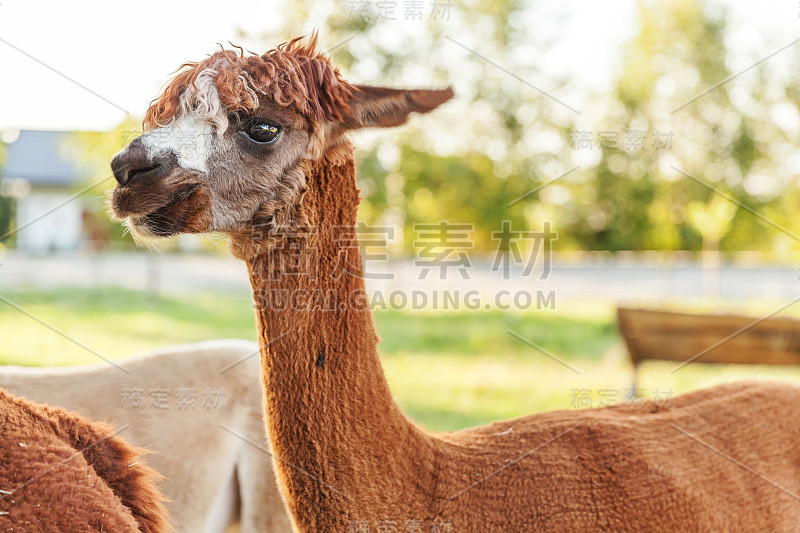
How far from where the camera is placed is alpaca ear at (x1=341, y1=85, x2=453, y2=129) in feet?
6.48

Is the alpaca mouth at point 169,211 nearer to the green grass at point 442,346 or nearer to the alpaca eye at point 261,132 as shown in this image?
the alpaca eye at point 261,132

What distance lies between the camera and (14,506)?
5.28ft

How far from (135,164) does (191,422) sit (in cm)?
153

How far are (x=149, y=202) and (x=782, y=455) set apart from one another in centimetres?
245

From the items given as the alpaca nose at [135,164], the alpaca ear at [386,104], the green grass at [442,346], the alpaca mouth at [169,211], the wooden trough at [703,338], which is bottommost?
the green grass at [442,346]

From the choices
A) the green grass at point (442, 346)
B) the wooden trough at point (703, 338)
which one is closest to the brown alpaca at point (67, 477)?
the green grass at point (442, 346)

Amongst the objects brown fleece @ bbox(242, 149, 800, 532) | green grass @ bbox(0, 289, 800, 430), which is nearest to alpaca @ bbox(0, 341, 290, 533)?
brown fleece @ bbox(242, 149, 800, 532)

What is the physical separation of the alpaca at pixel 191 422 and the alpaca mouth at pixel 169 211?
4.36ft

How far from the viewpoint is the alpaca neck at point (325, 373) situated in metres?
1.94

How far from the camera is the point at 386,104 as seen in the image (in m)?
2.01

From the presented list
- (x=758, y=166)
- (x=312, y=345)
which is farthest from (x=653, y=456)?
(x=758, y=166)

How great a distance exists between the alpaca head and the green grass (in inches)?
134

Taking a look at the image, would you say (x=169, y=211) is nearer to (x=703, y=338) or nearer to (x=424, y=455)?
(x=424, y=455)

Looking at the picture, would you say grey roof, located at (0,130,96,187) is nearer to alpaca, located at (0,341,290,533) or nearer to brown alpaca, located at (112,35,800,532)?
alpaca, located at (0,341,290,533)
